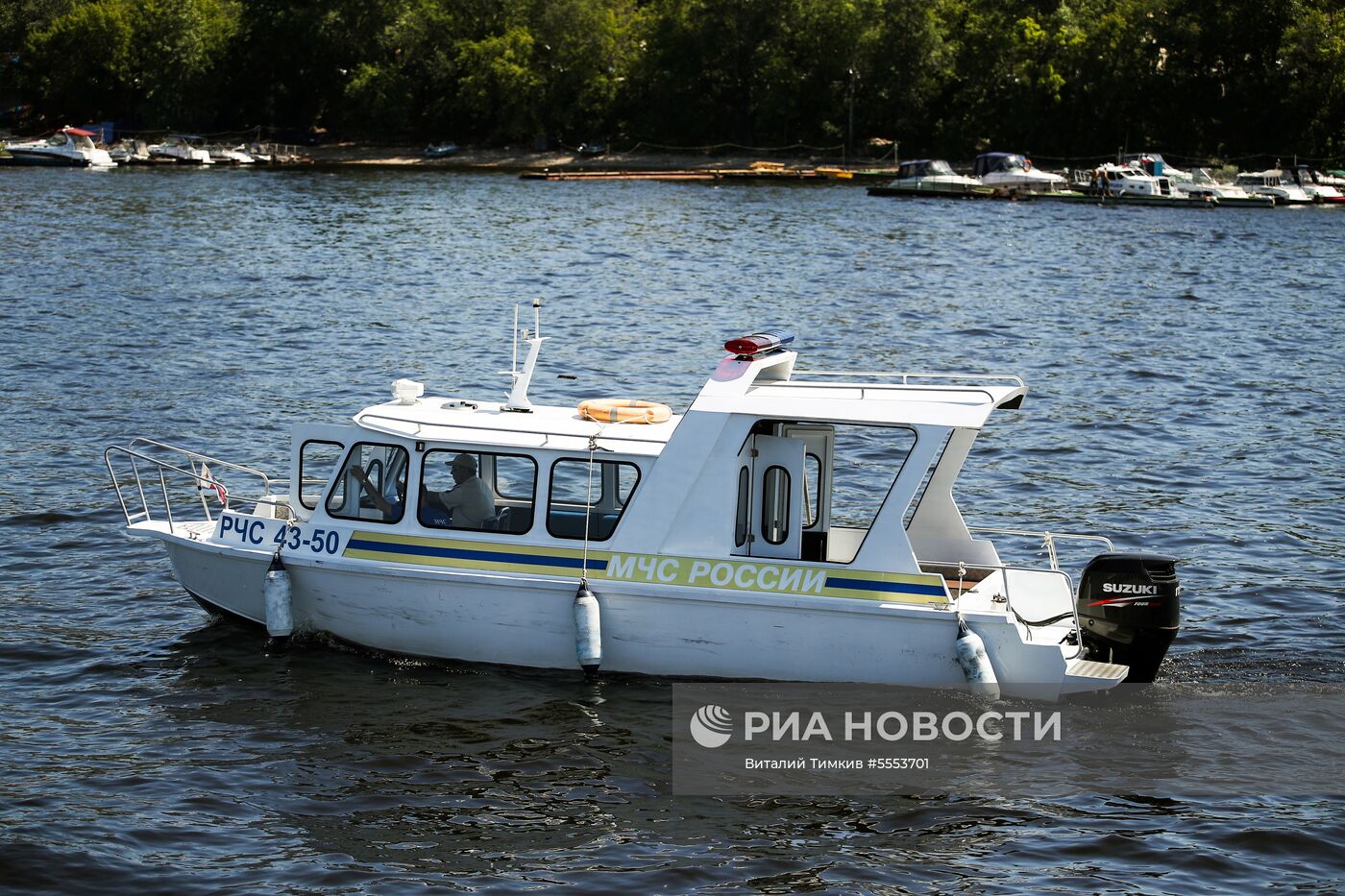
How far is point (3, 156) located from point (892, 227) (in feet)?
218

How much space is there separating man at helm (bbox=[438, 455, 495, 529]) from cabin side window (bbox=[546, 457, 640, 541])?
67cm

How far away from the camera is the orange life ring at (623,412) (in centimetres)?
1561

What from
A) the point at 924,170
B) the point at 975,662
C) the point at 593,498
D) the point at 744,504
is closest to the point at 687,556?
the point at 744,504

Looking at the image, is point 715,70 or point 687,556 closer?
point 687,556

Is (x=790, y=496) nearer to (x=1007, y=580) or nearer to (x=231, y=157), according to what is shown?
(x=1007, y=580)

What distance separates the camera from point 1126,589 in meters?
14.3

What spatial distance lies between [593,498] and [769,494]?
182 cm

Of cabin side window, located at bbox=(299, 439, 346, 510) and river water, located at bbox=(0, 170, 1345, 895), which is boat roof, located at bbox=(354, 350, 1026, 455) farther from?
river water, located at bbox=(0, 170, 1345, 895)

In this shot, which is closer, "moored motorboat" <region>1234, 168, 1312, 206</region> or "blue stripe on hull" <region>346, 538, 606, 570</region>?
"blue stripe on hull" <region>346, 538, 606, 570</region>

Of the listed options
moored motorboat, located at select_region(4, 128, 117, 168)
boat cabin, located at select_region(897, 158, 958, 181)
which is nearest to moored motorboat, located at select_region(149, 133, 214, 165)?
moored motorboat, located at select_region(4, 128, 117, 168)

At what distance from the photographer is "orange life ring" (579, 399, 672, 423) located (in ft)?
51.2

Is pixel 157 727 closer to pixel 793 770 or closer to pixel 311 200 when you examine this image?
pixel 793 770

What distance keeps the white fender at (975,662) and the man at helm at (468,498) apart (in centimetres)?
477

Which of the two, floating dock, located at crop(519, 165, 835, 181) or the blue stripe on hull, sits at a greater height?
floating dock, located at crop(519, 165, 835, 181)
